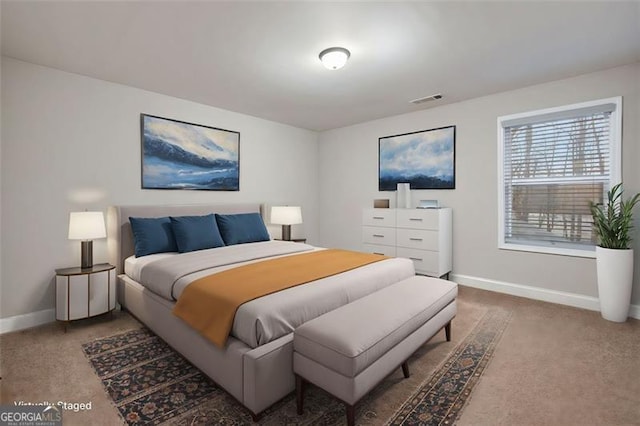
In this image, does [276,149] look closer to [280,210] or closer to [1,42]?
[280,210]

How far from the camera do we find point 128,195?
11.7 feet

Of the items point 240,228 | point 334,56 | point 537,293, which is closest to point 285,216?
point 240,228

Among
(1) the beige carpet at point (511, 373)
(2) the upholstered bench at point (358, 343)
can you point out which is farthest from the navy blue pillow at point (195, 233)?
(2) the upholstered bench at point (358, 343)

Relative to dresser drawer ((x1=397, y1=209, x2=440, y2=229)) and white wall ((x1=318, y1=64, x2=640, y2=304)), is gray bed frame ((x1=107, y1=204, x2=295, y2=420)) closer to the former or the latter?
dresser drawer ((x1=397, y1=209, x2=440, y2=229))

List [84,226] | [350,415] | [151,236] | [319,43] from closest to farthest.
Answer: [350,415]
[319,43]
[84,226]
[151,236]

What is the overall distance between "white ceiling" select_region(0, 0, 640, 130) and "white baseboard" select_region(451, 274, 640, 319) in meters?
2.35

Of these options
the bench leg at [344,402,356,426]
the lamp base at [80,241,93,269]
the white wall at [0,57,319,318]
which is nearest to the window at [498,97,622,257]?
the bench leg at [344,402,356,426]

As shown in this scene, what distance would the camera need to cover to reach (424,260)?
13.6ft

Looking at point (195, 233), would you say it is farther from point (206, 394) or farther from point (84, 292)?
point (206, 394)

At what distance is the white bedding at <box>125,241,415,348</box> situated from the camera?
71.2 inches

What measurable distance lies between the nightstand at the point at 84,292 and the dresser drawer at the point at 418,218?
11.4ft

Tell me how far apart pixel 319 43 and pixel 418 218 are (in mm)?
2564

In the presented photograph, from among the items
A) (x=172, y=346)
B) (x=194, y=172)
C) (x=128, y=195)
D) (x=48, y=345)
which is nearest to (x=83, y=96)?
(x=128, y=195)

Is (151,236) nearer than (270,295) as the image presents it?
No
